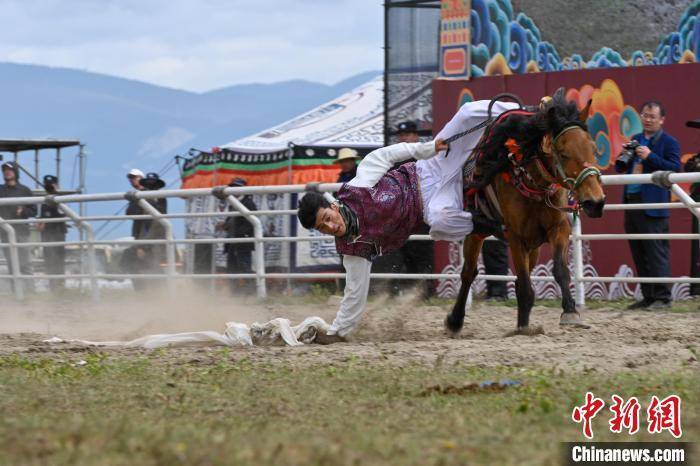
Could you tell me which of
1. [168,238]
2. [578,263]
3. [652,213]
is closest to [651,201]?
[652,213]

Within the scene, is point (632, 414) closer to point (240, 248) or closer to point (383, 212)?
point (383, 212)

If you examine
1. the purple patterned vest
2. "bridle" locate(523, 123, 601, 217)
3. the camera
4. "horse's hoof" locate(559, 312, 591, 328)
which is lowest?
"horse's hoof" locate(559, 312, 591, 328)

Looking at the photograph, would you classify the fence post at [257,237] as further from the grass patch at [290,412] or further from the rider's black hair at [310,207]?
the grass patch at [290,412]

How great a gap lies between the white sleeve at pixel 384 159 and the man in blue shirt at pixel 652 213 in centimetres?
295

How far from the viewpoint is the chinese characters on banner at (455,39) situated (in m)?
14.8

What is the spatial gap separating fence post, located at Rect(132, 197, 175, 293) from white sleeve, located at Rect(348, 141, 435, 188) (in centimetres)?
548

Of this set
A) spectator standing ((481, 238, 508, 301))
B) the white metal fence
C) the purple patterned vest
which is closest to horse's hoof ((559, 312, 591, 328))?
the purple patterned vest

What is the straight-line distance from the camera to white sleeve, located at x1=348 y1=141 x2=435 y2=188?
29.1ft

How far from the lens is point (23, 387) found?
6.97 meters

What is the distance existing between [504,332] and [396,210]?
1.39m

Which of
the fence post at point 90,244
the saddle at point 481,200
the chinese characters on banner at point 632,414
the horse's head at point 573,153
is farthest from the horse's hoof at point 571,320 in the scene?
the fence post at point 90,244

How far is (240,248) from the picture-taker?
14.9 meters

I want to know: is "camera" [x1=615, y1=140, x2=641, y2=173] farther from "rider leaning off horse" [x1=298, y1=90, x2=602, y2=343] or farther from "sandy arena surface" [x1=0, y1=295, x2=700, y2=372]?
"rider leaning off horse" [x1=298, y1=90, x2=602, y2=343]

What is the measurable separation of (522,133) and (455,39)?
6.49 metres
